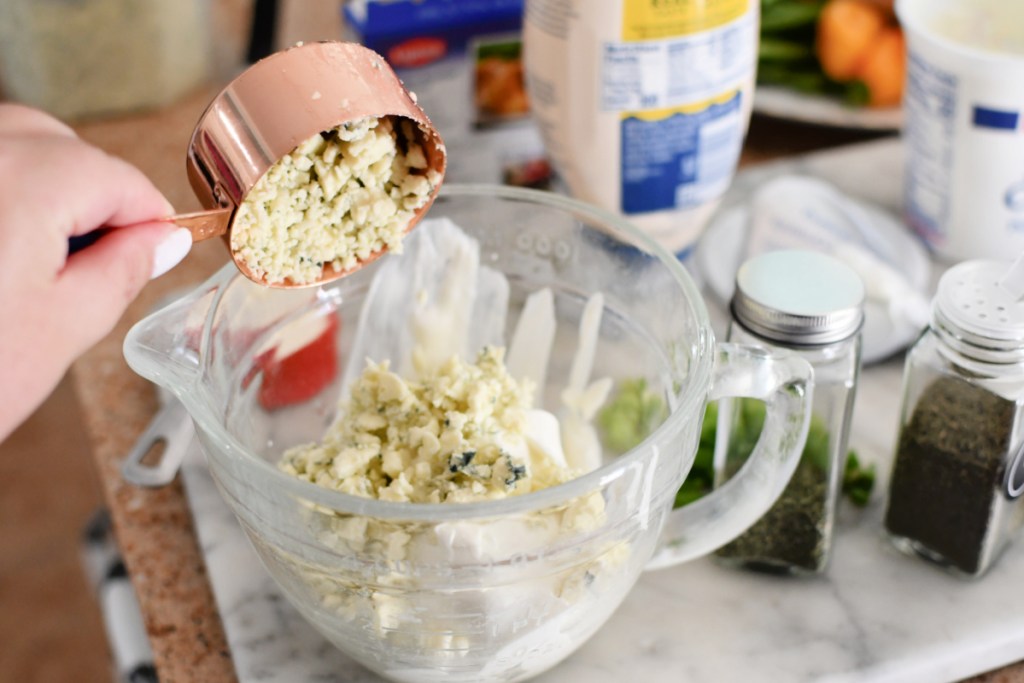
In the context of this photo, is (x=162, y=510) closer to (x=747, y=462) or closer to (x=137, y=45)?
(x=747, y=462)

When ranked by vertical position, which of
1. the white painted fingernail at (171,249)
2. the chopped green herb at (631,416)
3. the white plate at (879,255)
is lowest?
the white plate at (879,255)

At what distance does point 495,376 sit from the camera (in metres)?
0.65

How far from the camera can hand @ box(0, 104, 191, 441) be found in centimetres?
48

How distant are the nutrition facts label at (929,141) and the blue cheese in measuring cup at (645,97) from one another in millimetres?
141

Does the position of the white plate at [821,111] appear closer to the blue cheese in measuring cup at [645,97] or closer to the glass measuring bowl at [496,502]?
the blue cheese in measuring cup at [645,97]

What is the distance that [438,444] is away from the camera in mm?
587

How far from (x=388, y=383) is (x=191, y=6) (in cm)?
75

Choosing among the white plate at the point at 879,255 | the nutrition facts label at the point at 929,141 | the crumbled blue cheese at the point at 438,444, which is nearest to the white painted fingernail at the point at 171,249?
the crumbled blue cheese at the point at 438,444

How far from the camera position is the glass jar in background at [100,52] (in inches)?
44.9

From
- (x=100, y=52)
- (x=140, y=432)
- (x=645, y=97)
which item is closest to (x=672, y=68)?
(x=645, y=97)

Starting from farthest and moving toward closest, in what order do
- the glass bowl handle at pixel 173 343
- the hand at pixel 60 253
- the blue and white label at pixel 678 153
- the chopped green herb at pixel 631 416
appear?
the blue and white label at pixel 678 153 < the chopped green herb at pixel 631 416 < the glass bowl handle at pixel 173 343 < the hand at pixel 60 253

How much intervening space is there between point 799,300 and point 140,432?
1.61 feet

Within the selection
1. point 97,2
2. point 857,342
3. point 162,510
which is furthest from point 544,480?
point 97,2

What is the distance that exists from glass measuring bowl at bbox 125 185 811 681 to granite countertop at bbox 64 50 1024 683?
99 millimetres
